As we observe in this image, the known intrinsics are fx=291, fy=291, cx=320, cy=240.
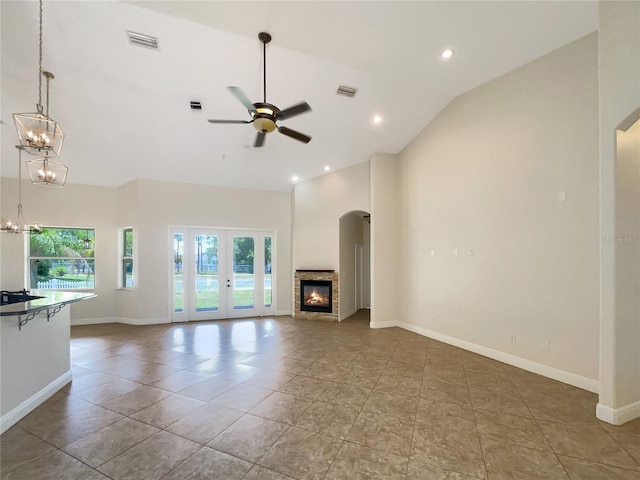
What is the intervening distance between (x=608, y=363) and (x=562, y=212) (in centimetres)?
180

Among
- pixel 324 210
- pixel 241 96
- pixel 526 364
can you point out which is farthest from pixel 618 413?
pixel 324 210

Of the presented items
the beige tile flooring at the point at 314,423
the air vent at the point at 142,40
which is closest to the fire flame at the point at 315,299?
the beige tile flooring at the point at 314,423

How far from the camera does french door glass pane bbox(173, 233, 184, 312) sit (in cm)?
718

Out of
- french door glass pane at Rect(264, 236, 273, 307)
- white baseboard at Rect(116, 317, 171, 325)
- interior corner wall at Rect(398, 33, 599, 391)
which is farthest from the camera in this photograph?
french door glass pane at Rect(264, 236, 273, 307)

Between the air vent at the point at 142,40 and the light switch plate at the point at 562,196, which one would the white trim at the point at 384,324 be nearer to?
the light switch plate at the point at 562,196

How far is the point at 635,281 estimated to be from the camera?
2840 mm

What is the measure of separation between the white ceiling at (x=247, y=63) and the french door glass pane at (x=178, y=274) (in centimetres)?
207

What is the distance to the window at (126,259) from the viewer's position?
7.22m

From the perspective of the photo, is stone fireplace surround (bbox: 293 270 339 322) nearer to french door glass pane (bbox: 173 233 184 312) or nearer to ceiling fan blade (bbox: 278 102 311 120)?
french door glass pane (bbox: 173 233 184 312)

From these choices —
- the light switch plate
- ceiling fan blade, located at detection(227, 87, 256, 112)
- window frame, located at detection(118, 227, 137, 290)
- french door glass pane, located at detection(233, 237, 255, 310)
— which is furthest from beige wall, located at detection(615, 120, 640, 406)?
window frame, located at detection(118, 227, 137, 290)

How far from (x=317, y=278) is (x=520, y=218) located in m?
4.51

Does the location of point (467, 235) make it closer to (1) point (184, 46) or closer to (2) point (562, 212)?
(2) point (562, 212)

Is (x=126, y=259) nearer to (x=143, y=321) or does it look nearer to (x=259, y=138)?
(x=143, y=321)

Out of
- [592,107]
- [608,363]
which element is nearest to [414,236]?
[592,107]
